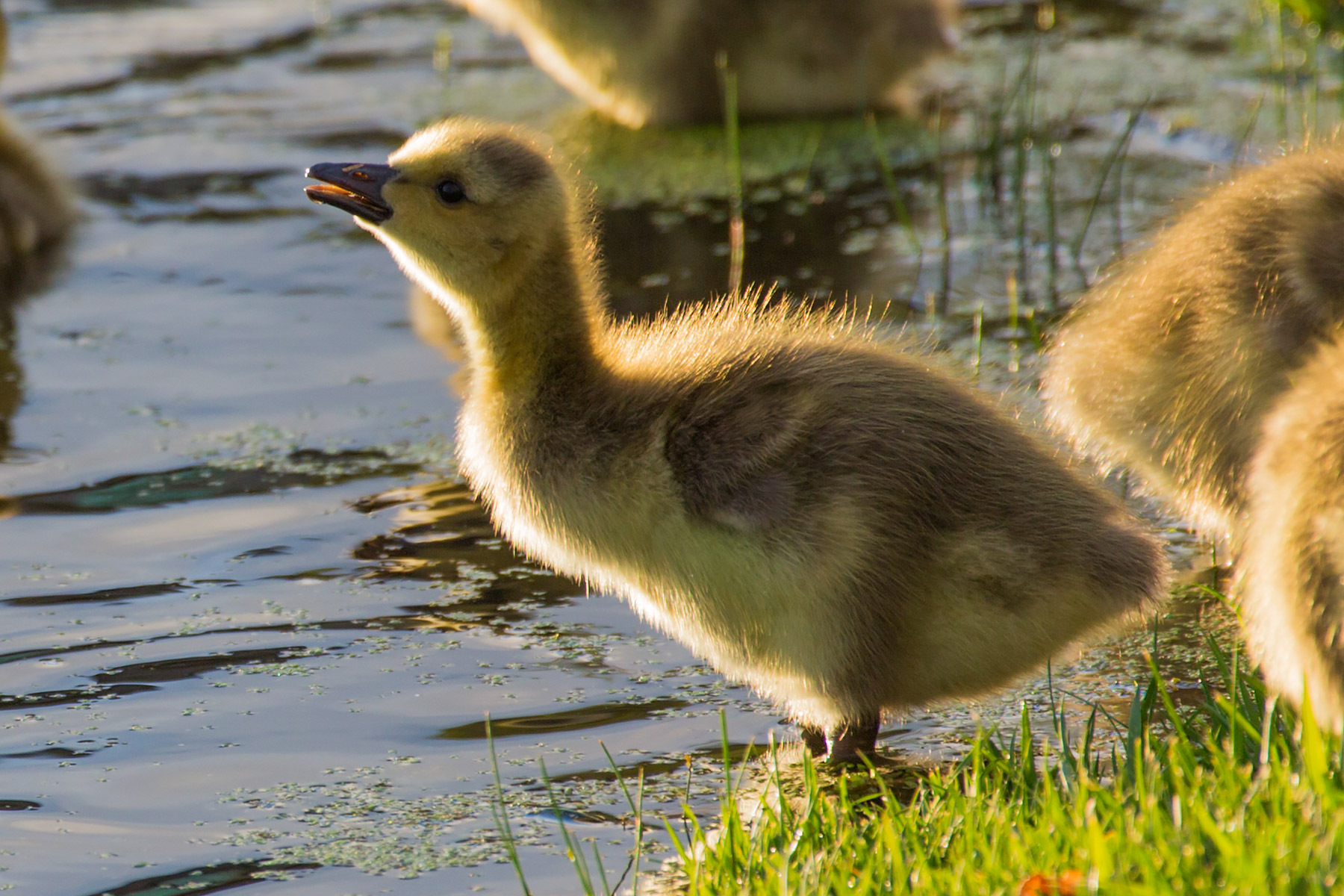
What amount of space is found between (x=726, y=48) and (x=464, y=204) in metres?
4.24

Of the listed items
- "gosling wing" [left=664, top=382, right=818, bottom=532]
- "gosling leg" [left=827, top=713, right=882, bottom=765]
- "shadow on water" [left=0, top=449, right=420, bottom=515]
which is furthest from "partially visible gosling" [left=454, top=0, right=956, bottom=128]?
"gosling leg" [left=827, top=713, right=882, bottom=765]

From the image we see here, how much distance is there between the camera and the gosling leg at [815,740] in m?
3.42

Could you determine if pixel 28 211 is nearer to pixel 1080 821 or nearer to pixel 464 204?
pixel 464 204

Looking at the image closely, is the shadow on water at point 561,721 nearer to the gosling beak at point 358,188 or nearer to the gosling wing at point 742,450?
the gosling wing at point 742,450

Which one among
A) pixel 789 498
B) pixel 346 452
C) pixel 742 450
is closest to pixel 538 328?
pixel 742 450

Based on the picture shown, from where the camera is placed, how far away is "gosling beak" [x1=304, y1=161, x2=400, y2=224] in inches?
146

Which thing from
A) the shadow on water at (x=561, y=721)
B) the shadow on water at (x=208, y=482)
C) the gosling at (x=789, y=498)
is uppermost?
the gosling at (x=789, y=498)

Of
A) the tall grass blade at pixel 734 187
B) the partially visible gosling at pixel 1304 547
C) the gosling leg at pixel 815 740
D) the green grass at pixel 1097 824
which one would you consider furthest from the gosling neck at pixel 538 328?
the partially visible gosling at pixel 1304 547

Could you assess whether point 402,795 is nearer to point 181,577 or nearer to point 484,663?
point 484,663

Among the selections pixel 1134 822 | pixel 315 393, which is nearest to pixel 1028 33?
pixel 315 393

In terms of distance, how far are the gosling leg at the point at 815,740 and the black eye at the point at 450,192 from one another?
4.13 feet

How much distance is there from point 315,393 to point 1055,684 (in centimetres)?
263

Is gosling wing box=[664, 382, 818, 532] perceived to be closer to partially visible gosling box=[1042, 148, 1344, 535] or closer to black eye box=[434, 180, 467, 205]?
black eye box=[434, 180, 467, 205]

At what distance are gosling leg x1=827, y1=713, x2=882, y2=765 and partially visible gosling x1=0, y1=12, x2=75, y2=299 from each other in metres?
4.27
